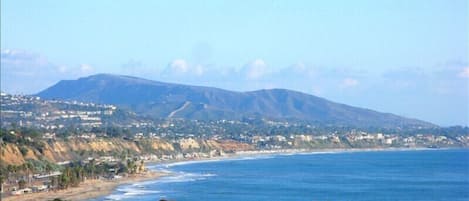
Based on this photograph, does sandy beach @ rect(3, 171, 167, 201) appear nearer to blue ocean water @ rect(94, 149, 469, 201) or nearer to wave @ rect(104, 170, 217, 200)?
wave @ rect(104, 170, 217, 200)

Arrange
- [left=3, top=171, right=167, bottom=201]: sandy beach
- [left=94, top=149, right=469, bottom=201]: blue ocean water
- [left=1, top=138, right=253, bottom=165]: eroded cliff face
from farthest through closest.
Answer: [left=1, top=138, right=253, bottom=165]: eroded cliff face < [left=94, top=149, right=469, bottom=201]: blue ocean water < [left=3, top=171, right=167, bottom=201]: sandy beach

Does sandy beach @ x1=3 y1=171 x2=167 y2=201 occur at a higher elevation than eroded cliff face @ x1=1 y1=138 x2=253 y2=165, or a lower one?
lower

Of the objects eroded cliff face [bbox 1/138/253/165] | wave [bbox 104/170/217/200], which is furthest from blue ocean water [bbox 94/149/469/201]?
eroded cliff face [bbox 1/138/253/165]

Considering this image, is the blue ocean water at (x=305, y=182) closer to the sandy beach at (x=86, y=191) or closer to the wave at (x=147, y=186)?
the wave at (x=147, y=186)

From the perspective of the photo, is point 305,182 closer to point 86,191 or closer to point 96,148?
point 86,191

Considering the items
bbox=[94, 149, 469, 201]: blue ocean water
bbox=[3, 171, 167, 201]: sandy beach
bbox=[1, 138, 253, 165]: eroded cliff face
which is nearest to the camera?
bbox=[3, 171, 167, 201]: sandy beach

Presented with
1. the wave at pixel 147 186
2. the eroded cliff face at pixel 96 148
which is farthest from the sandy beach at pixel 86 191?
the eroded cliff face at pixel 96 148

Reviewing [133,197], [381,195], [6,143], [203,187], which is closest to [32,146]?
[6,143]
